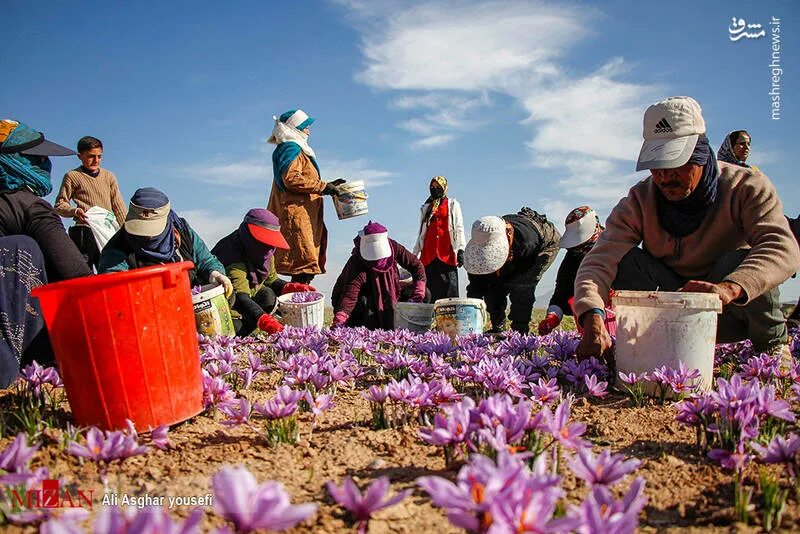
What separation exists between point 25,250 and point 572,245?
16.7 ft

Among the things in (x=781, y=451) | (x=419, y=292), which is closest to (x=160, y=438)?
(x=781, y=451)

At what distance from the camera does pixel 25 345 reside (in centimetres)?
352

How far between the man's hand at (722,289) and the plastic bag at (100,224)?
6.16m

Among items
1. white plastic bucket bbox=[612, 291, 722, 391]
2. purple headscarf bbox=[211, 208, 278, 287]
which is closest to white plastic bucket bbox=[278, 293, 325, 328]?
purple headscarf bbox=[211, 208, 278, 287]

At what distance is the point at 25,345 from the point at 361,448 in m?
2.46

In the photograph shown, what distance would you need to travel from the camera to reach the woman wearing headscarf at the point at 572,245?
627cm

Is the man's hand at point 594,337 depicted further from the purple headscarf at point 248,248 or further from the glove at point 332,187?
the glove at point 332,187

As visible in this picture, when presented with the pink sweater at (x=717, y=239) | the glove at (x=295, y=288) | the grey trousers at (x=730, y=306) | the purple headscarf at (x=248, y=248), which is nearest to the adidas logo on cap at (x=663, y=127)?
the pink sweater at (x=717, y=239)

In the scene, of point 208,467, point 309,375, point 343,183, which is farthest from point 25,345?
point 343,183

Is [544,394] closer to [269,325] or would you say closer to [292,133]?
[269,325]

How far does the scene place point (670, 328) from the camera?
3092 mm

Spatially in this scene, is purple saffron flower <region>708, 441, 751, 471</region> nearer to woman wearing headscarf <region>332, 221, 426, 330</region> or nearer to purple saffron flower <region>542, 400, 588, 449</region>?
purple saffron flower <region>542, 400, 588, 449</region>

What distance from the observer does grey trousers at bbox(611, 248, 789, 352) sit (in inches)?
152

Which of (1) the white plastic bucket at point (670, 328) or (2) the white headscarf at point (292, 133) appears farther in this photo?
(2) the white headscarf at point (292, 133)
